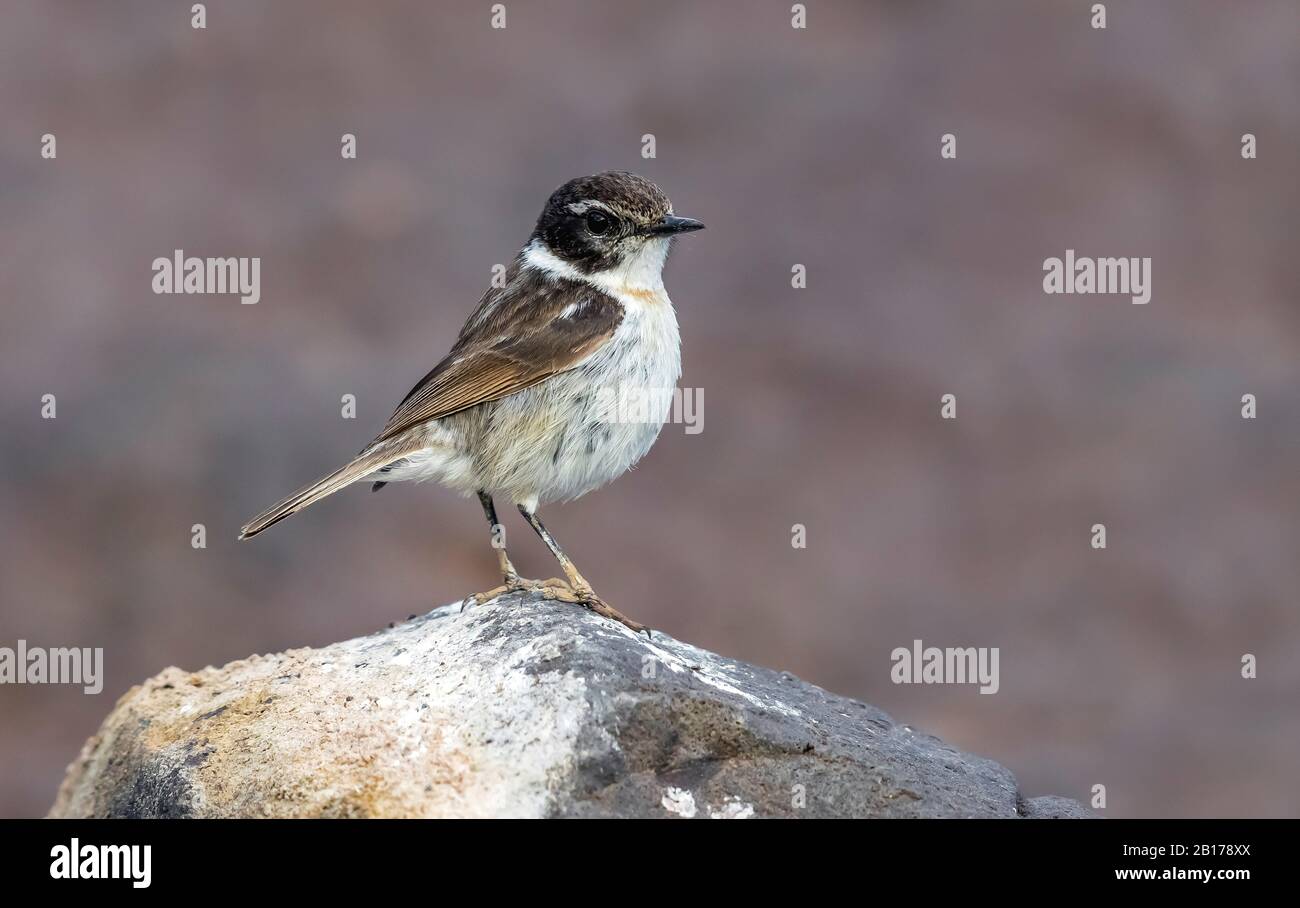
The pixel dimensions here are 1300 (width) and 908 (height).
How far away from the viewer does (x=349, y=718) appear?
5816mm

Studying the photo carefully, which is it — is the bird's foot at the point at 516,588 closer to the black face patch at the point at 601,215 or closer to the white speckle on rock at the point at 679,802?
the white speckle on rock at the point at 679,802

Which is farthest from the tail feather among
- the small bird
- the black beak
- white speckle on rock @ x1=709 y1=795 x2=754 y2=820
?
white speckle on rock @ x1=709 y1=795 x2=754 y2=820

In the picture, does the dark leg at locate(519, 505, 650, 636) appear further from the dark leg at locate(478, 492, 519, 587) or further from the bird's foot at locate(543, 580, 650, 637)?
the dark leg at locate(478, 492, 519, 587)

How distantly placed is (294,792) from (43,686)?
9.22m

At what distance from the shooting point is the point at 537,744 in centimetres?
536

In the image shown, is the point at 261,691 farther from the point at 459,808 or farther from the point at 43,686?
the point at 43,686

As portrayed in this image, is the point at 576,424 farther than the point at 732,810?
Yes

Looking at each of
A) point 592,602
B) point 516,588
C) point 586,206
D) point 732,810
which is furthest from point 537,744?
point 586,206

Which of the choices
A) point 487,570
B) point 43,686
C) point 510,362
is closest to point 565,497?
point 510,362

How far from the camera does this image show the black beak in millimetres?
6984

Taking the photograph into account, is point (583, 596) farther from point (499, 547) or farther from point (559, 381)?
point (559, 381)

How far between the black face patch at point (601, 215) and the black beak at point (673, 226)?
4 centimetres

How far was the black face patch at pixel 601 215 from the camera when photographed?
705cm

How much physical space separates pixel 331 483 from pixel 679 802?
2.35 meters
